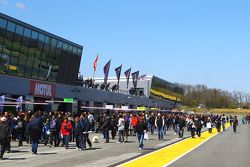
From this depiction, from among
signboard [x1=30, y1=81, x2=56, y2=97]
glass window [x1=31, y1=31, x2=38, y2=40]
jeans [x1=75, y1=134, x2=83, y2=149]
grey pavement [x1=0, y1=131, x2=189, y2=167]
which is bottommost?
grey pavement [x1=0, y1=131, x2=189, y2=167]

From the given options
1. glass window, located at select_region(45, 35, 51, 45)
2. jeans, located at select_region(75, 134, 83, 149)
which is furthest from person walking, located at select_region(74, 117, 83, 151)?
glass window, located at select_region(45, 35, 51, 45)

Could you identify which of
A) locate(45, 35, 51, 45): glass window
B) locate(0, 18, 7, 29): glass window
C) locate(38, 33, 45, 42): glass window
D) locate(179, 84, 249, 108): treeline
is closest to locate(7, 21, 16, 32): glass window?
locate(0, 18, 7, 29): glass window

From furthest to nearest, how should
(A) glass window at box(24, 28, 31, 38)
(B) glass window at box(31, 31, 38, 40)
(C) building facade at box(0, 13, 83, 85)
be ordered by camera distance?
1. (B) glass window at box(31, 31, 38, 40)
2. (A) glass window at box(24, 28, 31, 38)
3. (C) building facade at box(0, 13, 83, 85)

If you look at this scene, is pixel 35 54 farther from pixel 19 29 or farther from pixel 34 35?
pixel 19 29

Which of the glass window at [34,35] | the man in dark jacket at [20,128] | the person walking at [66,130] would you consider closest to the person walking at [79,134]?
the person walking at [66,130]

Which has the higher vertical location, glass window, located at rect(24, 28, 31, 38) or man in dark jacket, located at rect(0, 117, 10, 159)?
glass window, located at rect(24, 28, 31, 38)

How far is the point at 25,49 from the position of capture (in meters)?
40.2

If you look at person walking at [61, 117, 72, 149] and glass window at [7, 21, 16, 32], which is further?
glass window at [7, 21, 16, 32]

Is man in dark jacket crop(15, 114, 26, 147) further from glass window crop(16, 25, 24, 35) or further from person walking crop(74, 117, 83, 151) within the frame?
glass window crop(16, 25, 24, 35)

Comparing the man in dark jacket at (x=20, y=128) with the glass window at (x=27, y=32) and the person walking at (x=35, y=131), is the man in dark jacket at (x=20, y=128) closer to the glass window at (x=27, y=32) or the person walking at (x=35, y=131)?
the person walking at (x=35, y=131)

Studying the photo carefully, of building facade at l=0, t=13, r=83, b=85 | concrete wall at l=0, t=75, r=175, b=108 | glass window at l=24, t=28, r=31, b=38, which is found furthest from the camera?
glass window at l=24, t=28, r=31, b=38

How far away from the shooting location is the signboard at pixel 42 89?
39.5 metres

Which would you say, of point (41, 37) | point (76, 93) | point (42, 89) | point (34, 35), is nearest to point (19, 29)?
point (34, 35)

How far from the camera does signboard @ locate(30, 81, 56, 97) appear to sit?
129ft
